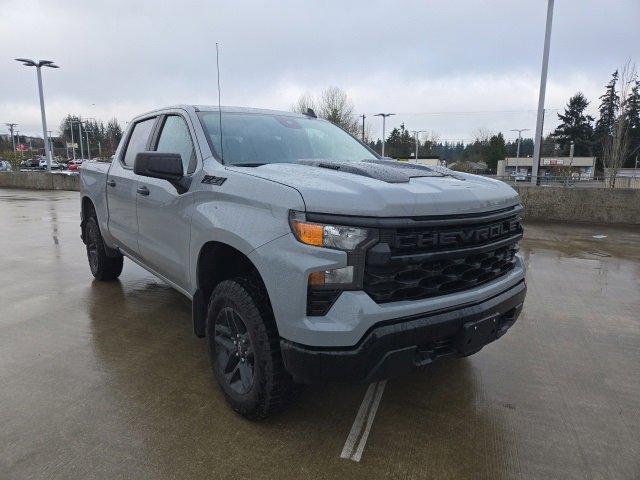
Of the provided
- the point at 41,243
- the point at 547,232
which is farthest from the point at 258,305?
the point at 547,232

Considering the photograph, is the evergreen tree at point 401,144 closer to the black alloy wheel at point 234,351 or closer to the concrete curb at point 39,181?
the concrete curb at point 39,181

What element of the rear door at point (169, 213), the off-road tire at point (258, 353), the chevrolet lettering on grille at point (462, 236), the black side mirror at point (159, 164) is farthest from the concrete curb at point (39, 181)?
the chevrolet lettering on grille at point (462, 236)

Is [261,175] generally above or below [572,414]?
above

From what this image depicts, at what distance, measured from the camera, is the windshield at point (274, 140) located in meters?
3.21

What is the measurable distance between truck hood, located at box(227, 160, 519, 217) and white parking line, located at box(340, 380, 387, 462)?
1252 millimetres

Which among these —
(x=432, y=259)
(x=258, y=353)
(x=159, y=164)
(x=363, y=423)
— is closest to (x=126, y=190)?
(x=159, y=164)

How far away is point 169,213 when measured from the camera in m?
3.30

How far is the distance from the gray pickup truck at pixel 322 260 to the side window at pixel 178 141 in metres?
0.02

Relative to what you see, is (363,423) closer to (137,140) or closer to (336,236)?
(336,236)

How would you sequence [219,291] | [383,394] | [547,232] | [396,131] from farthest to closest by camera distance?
[396,131]
[547,232]
[383,394]
[219,291]

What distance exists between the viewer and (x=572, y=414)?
279 centimetres

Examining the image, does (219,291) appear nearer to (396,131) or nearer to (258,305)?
(258,305)

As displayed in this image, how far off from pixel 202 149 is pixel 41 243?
6080 mm

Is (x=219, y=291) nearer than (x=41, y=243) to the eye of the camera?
Yes
